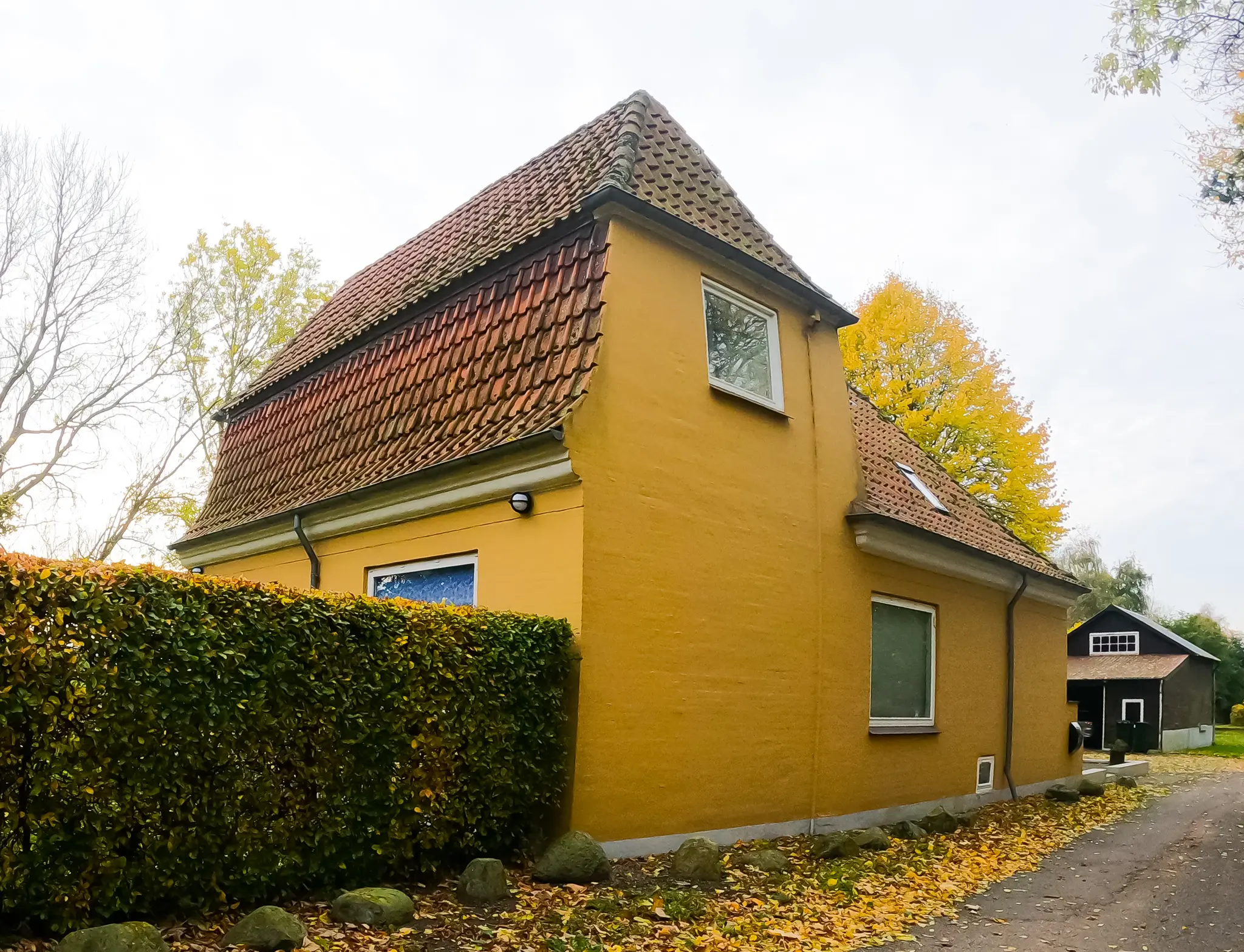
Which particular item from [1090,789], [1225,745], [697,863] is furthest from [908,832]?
[1225,745]

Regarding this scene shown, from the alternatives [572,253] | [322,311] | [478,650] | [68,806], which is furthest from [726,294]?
[322,311]

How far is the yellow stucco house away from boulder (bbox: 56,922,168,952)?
349 cm

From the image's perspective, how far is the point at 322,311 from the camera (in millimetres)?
15711

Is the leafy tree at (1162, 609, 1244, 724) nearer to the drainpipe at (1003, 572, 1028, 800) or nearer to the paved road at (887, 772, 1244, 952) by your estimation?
the drainpipe at (1003, 572, 1028, 800)

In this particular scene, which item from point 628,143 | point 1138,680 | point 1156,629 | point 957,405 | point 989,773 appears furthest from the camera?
point 1156,629

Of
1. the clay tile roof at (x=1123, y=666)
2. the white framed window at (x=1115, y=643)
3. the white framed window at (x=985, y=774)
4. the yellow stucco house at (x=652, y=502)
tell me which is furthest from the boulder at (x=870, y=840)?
the white framed window at (x=1115, y=643)

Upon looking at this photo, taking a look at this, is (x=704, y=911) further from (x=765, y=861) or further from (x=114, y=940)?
(x=114, y=940)

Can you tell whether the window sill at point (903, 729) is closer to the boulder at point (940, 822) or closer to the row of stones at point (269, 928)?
the boulder at point (940, 822)

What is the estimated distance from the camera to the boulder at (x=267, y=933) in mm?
5012

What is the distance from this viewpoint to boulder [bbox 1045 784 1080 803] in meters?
14.1

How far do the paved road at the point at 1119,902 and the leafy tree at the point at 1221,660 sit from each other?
1605 inches

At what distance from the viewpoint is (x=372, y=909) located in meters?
5.66

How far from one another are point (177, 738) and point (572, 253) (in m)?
5.57

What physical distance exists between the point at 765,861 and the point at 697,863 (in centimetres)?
88
